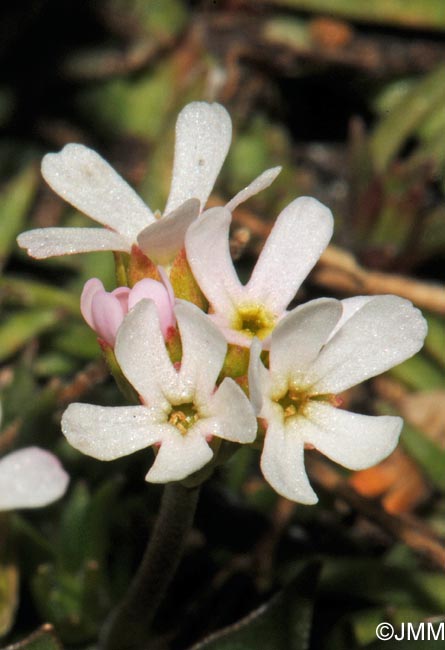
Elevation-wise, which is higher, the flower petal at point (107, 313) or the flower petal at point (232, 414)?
the flower petal at point (107, 313)

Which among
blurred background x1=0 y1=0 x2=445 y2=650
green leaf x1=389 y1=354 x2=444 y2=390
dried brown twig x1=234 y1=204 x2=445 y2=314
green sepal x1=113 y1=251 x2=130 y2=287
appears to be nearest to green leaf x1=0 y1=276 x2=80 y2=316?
blurred background x1=0 y1=0 x2=445 y2=650

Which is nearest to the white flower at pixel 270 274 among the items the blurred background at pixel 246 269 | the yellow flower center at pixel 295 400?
the yellow flower center at pixel 295 400

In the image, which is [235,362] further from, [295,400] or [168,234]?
[168,234]

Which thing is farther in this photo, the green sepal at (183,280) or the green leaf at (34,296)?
the green leaf at (34,296)

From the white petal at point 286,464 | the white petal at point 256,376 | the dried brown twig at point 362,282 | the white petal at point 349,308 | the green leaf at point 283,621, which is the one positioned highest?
the white petal at point 256,376

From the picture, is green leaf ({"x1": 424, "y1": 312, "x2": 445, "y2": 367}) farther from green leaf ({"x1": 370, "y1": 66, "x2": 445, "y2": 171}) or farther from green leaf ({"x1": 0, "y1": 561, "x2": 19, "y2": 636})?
green leaf ({"x1": 0, "y1": 561, "x2": 19, "y2": 636})

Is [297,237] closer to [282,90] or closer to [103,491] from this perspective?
[103,491]

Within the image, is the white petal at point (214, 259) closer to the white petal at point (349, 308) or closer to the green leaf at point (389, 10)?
the white petal at point (349, 308)
